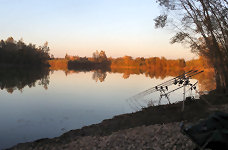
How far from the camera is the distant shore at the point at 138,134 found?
7.12 meters

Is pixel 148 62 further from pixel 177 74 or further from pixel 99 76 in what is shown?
pixel 99 76

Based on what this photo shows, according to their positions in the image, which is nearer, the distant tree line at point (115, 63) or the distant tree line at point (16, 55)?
the distant tree line at point (16, 55)

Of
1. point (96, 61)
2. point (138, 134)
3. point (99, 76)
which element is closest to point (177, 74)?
point (99, 76)

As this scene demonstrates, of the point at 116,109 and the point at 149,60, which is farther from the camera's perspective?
the point at 149,60

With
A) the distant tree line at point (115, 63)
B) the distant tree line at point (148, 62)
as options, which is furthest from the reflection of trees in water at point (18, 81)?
the distant tree line at point (148, 62)

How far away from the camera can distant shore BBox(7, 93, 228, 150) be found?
712 centimetres

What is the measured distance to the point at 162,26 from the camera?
16.2 metres

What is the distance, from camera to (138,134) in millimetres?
8602

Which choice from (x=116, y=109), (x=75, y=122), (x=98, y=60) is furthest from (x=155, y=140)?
(x=98, y=60)

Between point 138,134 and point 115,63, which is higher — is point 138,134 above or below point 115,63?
below

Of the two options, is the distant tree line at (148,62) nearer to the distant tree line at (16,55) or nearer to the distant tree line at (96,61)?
the distant tree line at (96,61)

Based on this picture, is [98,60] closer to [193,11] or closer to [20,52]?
[20,52]

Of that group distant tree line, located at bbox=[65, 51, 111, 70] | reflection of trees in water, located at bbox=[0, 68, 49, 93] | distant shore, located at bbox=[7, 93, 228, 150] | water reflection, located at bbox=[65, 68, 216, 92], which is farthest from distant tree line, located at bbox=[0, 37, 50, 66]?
distant shore, located at bbox=[7, 93, 228, 150]

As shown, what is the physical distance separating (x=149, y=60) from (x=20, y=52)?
98.4m
